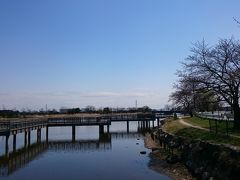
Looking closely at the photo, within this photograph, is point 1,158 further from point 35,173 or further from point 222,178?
point 222,178

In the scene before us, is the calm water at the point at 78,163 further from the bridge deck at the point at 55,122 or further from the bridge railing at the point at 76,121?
the bridge railing at the point at 76,121

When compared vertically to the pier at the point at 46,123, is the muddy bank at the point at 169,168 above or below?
below

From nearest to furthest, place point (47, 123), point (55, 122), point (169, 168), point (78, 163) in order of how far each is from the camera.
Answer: point (169, 168) < point (78, 163) < point (47, 123) < point (55, 122)

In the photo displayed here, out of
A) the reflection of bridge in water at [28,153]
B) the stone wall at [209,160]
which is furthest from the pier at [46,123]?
the stone wall at [209,160]

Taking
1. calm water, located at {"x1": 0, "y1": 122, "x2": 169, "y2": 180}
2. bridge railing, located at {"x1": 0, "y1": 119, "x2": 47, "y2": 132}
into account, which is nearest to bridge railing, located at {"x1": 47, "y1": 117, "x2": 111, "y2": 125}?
bridge railing, located at {"x1": 0, "y1": 119, "x2": 47, "y2": 132}

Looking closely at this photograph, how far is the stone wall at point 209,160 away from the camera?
68.1 ft

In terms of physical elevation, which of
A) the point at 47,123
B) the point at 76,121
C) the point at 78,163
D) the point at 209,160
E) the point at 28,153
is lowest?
the point at 78,163

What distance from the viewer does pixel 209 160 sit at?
24.5 metres

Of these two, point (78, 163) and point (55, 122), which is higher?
point (55, 122)

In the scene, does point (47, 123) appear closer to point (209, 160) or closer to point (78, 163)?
point (78, 163)

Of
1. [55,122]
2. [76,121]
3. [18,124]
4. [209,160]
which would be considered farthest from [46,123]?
[209,160]

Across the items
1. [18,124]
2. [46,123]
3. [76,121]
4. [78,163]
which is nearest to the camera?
[78,163]

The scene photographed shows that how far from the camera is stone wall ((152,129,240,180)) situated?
20.8 meters

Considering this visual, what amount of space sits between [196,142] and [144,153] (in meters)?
12.6
